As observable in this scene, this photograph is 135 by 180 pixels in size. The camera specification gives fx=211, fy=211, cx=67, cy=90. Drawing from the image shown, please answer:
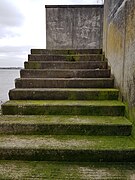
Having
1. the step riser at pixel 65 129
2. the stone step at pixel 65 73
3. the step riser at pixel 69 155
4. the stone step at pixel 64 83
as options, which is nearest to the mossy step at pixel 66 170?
the step riser at pixel 69 155

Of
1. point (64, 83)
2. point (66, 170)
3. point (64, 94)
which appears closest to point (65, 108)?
point (64, 94)

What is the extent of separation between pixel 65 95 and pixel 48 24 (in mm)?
3744

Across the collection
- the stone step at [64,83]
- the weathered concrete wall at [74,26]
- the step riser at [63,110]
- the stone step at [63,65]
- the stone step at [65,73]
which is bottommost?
the step riser at [63,110]

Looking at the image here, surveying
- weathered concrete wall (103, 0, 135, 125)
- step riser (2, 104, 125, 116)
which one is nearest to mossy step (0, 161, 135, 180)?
weathered concrete wall (103, 0, 135, 125)

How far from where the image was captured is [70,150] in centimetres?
223

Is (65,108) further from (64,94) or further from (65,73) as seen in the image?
(65,73)

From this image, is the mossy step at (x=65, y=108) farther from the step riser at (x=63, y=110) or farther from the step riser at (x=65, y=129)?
the step riser at (x=65, y=129)

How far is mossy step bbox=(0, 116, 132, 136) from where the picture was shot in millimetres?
2572

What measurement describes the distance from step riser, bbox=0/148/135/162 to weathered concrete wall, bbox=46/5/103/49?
→ 15.5 feet

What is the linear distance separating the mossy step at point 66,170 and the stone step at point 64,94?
1231 mm

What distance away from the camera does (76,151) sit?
87.5 inches

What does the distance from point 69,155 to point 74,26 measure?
495 cm

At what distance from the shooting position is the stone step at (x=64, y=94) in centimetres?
326

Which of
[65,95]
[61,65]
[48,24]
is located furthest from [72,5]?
[65,95]
